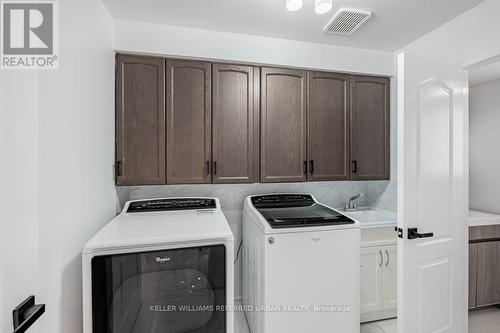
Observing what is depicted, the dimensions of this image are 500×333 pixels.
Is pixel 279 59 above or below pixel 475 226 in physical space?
→ above

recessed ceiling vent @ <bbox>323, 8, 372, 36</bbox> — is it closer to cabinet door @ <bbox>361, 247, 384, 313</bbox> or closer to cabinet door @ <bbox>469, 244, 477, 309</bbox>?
cabinet door @ <bbox>361, 247, 384, 313</bbox>

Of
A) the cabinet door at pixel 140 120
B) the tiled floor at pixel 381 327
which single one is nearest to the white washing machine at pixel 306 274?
the tiled floor at pixel 381 327

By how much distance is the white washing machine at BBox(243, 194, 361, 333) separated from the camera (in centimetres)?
158

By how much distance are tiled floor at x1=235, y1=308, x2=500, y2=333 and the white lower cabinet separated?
2.1 inches

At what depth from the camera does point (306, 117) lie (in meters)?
2.15

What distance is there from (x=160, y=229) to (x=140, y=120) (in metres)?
0.92

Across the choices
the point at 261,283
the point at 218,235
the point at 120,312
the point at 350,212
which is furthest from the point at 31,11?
the point at 350,212

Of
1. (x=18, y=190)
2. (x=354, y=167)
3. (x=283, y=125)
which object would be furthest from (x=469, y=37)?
(x=18, y=190)

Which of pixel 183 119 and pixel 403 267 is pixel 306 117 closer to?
pixel 183 119

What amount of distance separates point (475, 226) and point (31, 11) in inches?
135

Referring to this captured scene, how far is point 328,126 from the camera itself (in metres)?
2.21

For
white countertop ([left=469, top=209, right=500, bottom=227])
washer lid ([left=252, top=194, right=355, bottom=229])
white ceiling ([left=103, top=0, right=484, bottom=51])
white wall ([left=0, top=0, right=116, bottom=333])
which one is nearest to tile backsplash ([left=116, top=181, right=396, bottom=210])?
washer lid ([left=252, top=194, right=355, bottom=229])

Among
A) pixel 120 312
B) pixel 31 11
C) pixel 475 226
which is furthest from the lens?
pixel 475 226

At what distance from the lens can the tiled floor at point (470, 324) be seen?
199 cm
